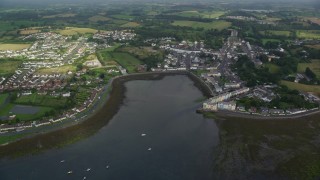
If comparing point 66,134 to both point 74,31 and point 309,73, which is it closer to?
point 309,73

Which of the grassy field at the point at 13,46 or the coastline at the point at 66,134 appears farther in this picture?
the grassy field at the point at 13,46

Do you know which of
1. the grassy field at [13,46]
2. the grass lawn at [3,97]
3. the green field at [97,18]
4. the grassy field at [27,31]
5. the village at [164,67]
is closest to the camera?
the village at [164,67]

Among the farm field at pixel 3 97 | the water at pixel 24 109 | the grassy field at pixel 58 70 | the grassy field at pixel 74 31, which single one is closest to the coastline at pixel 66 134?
the water at pixel 24 109

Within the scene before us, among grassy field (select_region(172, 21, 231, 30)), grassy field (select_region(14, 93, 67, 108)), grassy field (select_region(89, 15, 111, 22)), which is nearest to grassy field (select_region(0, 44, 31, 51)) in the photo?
grassy field (select_region(14, 93, 67, 108))

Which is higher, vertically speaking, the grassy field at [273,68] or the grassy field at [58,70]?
the grassy field at [58,70]

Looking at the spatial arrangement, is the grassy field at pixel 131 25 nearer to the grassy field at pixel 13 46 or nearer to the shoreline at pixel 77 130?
the grassy field at pixel 13 46

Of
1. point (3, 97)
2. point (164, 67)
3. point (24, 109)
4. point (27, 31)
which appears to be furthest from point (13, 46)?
point (24, 109)
